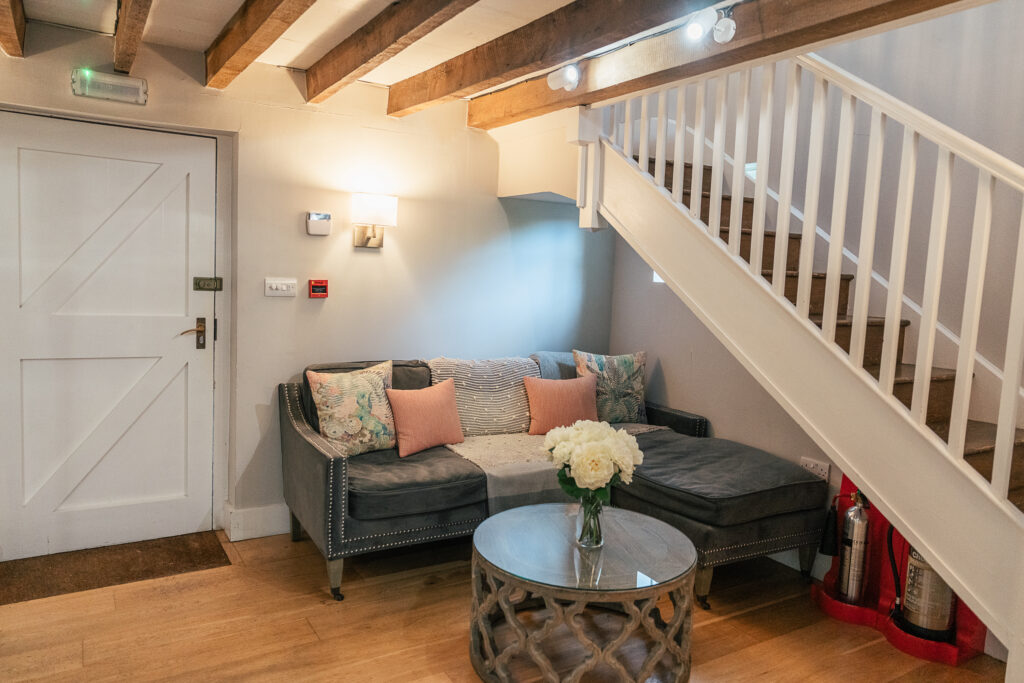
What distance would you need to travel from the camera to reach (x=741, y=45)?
243 cm

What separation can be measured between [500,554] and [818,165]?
5.66 ft

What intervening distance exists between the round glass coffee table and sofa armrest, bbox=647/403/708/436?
1320mm

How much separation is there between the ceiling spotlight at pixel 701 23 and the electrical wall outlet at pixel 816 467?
6.66 feet

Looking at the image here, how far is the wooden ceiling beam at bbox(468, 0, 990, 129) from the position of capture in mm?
2070

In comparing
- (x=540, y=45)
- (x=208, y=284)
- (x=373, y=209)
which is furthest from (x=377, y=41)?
(x=208, y=284)

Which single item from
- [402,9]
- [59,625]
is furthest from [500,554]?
[402,9]

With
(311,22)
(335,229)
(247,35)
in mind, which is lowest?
(335,229)

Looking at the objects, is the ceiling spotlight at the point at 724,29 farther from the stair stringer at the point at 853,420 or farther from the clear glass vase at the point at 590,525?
the clear glass vase at the point at 590,525

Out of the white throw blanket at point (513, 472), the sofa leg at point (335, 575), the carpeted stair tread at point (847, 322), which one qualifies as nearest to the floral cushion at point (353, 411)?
the white throw blanket at point (513, 472)

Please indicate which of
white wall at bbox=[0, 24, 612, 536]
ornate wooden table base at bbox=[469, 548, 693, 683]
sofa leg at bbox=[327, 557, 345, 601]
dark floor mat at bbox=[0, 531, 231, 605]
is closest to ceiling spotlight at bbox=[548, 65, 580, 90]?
white wall at bbox=[0, 24, 612, 536]

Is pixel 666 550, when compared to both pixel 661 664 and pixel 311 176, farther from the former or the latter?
pixel 311 176

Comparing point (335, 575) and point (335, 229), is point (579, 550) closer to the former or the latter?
point (335, 575)

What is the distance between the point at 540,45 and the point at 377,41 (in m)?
0.63

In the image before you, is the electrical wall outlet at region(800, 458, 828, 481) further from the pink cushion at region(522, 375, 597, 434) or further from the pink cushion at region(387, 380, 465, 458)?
the pink cushion at region(387, 380, 465, 458)
